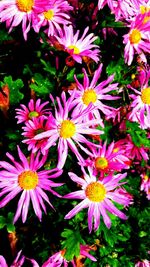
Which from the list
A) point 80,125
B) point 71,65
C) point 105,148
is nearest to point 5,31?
point 71,65

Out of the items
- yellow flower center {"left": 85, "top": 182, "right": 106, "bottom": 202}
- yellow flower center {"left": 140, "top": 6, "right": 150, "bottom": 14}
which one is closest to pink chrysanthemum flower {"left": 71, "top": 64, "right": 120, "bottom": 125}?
yellow flower center {"left": 85, "top": 182, "right": 106, "bottom": 202}

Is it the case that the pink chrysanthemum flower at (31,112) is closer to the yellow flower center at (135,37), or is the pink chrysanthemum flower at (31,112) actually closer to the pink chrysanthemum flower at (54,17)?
the pink chrysanthemum flower at (54,17)

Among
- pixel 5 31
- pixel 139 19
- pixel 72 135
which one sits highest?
pixel 5 31

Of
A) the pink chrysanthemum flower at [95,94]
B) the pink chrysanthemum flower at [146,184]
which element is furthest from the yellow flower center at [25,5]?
the pink chrysanthemum flower at [146,184]

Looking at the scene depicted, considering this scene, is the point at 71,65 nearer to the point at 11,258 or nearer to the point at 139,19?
the point at 139,19

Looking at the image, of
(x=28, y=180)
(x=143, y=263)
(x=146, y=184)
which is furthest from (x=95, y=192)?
(x=146, y=184)

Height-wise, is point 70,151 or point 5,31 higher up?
point 5,31
